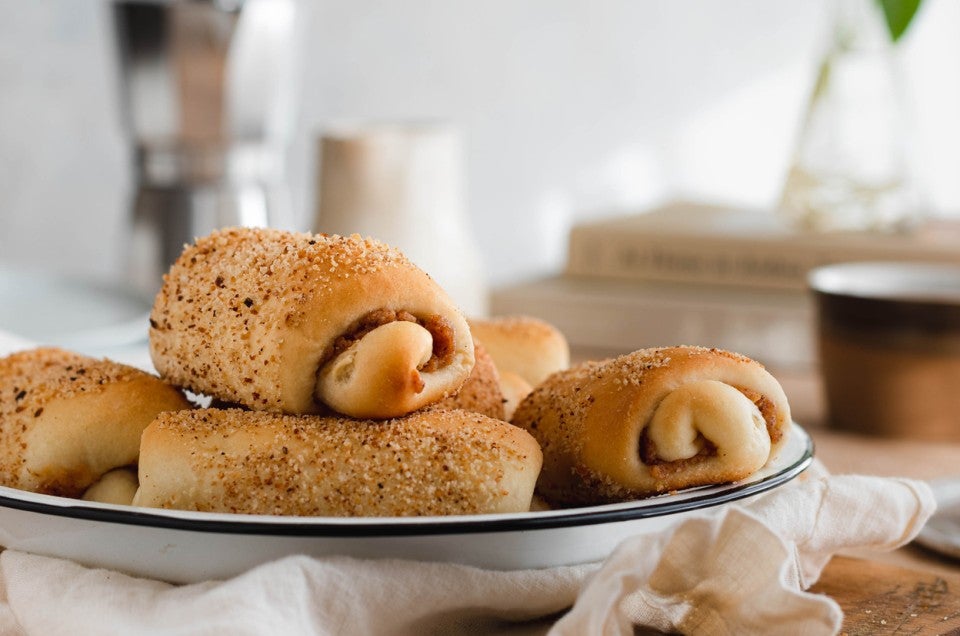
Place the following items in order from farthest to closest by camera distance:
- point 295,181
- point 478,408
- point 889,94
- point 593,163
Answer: point 593,163 < point 295,181 < point 889,94 < point 478,408

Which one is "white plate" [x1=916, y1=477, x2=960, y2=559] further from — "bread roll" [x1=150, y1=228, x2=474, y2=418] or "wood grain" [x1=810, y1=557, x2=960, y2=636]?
"bread roll" [x1=150, y1=228, x2=474, y2=418]

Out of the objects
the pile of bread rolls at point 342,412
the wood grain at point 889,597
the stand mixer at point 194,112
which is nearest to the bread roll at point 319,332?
the pile of bread rolls at point 342,412

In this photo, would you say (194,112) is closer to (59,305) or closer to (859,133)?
(59,305)

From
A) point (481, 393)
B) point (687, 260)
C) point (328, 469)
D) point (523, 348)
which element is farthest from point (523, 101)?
point (328, 469)

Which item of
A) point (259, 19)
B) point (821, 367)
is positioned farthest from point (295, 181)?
point (821, 367)

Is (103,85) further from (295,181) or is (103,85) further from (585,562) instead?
(585,562)
